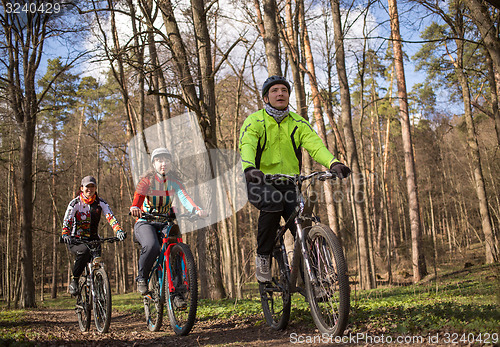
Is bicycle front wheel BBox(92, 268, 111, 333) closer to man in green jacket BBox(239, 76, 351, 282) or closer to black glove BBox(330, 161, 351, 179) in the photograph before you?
Result: man in green jacket BBox(239, 76, 351, 282)

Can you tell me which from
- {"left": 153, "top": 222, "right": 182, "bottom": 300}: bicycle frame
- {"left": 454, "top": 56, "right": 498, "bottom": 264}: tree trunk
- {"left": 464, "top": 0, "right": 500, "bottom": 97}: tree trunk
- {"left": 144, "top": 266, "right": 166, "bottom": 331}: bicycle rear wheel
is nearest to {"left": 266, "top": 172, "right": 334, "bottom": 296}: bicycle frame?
{"left": 153, "top": 222, "right": 182, "bottom": 300}: bicycle frame

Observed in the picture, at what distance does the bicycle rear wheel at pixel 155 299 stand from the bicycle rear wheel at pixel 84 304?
3.50ft

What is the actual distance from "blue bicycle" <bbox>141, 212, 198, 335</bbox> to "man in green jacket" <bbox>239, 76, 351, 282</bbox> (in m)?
0.92

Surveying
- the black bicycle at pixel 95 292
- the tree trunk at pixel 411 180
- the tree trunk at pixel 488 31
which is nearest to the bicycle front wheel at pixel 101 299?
the black bicycle at pixel 95 292

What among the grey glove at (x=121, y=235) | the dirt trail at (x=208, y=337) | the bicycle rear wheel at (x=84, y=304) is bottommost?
the dirt trail at (x=208, y=337)

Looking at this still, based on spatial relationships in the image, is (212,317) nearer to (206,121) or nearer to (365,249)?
(206,121)

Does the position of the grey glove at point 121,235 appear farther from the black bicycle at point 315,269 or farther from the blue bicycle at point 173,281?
the black bicycle at point 315,269

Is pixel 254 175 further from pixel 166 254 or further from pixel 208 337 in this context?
pixel 208 337

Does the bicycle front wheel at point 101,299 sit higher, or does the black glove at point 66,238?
the black glove at point 66,238

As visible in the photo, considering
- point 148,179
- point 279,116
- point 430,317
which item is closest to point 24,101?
point 148,179

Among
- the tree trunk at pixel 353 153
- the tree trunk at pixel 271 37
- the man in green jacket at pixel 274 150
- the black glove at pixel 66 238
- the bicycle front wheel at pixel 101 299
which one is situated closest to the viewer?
the man in green jacket at pixel 274 150

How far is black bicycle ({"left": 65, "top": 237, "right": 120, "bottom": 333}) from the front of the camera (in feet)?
18.2

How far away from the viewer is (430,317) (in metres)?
3.73

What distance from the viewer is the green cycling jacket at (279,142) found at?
405cm
